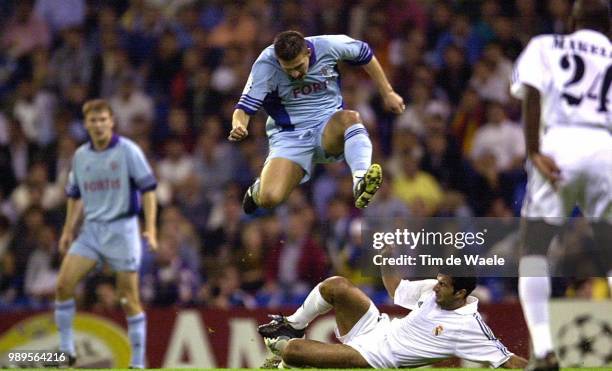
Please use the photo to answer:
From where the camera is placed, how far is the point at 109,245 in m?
10.3

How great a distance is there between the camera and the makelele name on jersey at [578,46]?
6.42 m

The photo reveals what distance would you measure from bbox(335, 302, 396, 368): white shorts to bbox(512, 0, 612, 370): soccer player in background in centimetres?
191

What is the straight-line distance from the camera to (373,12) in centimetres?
1455

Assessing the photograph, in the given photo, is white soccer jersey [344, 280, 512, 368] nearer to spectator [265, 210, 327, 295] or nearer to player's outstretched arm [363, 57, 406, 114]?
player's outstretched arm [363, 57, 406, 114]

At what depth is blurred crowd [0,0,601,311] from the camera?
12.4 meters

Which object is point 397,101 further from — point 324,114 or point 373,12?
point 373,12

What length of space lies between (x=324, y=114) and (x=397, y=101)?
697 millimetres

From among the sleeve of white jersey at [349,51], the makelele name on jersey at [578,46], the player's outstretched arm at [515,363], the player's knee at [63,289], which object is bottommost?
the player's outstretched arm at [515,363]

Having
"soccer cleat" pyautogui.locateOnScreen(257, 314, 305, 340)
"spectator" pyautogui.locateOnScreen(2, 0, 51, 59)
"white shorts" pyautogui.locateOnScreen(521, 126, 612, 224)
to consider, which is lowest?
"soccer cleat" pyautogui.locateOnScreen(257, 314, 305, 340)

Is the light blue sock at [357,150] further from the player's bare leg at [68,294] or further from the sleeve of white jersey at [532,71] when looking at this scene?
the player's bare leg at [68,294]

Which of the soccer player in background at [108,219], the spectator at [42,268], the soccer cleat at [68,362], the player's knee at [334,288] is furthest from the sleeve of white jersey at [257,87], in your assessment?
the spectator at [42,268]

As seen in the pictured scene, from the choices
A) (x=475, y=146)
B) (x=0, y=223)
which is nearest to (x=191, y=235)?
(x=0, y=223)

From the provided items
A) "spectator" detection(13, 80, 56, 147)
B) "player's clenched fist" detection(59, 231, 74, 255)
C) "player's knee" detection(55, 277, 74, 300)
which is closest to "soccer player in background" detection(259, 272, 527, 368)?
"player's knee" detection(55, 277, 74, 300)

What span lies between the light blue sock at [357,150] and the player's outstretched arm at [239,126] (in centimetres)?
71
